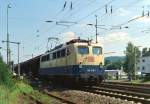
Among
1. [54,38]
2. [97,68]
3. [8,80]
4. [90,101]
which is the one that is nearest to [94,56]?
[97,68]

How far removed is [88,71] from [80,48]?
1.75 metres

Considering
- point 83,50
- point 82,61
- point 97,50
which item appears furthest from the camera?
point 97,50

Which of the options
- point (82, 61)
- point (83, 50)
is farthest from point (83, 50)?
point (82, 61)

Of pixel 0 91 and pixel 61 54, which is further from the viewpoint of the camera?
pixel 61 54

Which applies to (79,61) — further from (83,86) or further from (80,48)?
A: (83,86)

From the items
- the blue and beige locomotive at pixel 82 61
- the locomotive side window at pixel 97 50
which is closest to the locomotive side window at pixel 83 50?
the blue and beige locomotive at pixel 82 61

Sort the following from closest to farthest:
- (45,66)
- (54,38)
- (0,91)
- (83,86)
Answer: (0,91) < (83,86) < (45,66) < (54,38)

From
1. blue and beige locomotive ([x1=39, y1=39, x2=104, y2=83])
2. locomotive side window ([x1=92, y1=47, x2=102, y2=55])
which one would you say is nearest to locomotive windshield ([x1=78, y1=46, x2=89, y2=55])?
blue and beige locomotive ([x1=39, y1=39, x2=104, y2=83])

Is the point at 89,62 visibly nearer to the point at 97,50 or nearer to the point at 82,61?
the point at 82,61

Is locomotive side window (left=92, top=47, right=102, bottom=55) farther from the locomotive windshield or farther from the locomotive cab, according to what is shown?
the locomotive windshield

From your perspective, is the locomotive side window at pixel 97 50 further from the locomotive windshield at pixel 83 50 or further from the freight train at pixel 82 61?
the locomotive windshield at pixel 83 50

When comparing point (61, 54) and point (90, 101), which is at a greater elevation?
point (61, 54)

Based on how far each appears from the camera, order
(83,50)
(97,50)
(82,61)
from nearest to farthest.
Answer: (82,61) → (83,50) → (97,50)

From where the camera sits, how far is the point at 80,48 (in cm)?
2866
